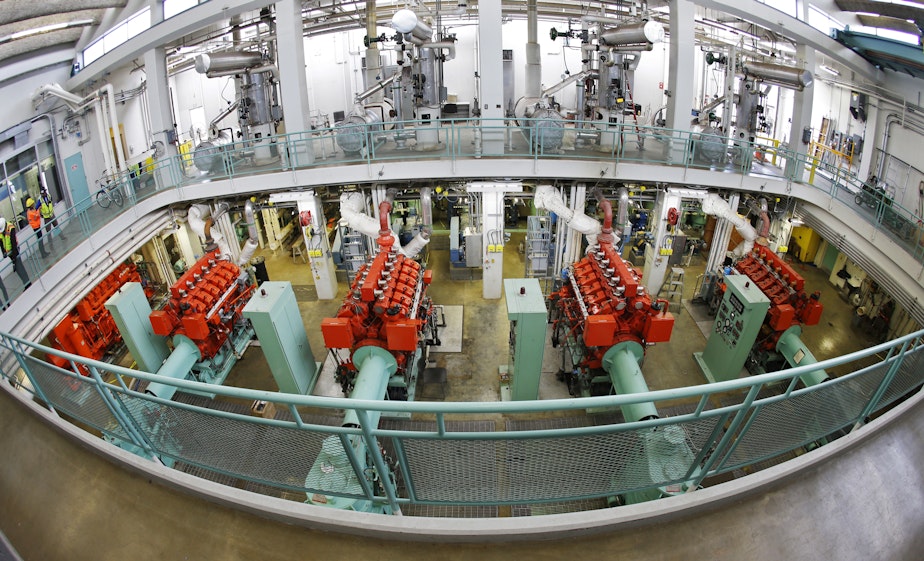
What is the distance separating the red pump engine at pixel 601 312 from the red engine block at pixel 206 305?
5.49m

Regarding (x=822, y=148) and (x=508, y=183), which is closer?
(x=508, y=183)

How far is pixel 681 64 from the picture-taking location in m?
9.62

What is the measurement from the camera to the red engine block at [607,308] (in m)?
7.06

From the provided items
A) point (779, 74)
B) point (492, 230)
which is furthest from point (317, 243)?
point (779, 74)

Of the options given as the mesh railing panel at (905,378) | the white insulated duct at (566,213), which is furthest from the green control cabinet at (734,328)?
the mesh railing panel at (905,378)

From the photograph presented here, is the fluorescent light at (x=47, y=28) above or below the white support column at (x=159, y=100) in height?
above

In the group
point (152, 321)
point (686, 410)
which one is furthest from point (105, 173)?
point (686, 410)

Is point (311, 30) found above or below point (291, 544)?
above

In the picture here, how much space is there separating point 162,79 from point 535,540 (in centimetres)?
1188

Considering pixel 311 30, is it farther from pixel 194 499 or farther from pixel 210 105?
pixel 194 499

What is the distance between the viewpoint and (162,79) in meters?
10.9

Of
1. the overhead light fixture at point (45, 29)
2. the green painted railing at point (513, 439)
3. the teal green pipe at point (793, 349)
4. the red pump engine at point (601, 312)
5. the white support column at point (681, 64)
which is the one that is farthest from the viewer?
the overhead light fixture at point (45, 29)

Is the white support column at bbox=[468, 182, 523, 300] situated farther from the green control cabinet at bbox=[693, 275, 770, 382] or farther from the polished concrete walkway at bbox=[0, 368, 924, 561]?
the polished concrete walkway at bbox=[0, 368, 924, 561]

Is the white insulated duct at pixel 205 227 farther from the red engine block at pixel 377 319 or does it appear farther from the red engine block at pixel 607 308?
the red engine block at pixel 607 308
